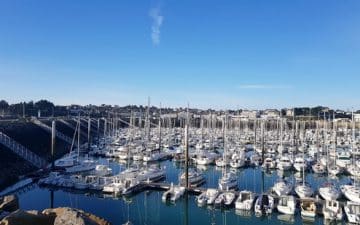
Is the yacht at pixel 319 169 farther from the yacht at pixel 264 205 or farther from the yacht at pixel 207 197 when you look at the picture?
the yacht at pixel 207 197

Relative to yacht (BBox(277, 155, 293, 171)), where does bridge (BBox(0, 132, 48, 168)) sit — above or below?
above

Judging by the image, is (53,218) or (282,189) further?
(282,189)

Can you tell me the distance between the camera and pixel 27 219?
10.4 metres

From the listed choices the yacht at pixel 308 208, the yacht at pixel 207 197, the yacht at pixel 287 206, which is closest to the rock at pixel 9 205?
the yacht at pixel 207 197

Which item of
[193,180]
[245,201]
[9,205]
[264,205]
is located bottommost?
[264,205]

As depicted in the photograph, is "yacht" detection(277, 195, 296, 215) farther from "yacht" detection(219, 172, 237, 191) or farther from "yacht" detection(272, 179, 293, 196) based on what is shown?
"yacht" detection(219, 172, 237, 191)

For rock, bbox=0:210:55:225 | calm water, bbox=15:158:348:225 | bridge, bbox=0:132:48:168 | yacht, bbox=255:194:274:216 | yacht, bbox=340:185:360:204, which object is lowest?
calm water, bbox=15:158:348:225

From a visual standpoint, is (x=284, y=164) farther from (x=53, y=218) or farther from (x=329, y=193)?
(x=53, y=218)

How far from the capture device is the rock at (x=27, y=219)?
33.5 feet

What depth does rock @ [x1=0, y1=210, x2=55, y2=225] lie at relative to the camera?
10.2 m

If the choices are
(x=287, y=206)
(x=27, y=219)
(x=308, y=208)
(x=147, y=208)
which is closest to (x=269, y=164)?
(x=287, y=206)

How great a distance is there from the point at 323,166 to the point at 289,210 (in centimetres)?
2231

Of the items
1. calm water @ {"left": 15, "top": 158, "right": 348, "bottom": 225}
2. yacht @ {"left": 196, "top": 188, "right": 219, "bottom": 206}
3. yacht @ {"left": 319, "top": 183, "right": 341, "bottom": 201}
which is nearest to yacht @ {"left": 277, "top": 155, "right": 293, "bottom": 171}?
calm water @ {"left": 15, "top": 158, "right": 348, "bottom": 225}

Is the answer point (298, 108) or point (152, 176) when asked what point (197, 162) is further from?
point (298, 108)
